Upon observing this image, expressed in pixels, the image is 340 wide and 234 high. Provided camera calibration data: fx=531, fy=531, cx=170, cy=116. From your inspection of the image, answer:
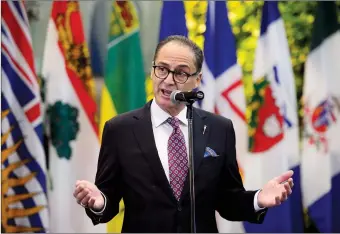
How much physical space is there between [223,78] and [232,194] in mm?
1856

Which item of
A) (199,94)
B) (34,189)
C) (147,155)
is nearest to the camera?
(199,94)

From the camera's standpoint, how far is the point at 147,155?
1.81 meters

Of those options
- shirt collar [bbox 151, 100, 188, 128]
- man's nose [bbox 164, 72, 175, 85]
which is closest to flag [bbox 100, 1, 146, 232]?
shirt collar [bbox 151, 100, 188, 128]

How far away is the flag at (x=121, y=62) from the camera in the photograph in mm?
3656

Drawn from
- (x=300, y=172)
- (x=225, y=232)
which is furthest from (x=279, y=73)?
(x=225, y=232)

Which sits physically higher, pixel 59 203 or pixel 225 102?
pixel 225 102

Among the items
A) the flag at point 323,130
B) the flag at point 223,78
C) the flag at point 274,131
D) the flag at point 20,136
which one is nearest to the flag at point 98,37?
the flag at point 20,136

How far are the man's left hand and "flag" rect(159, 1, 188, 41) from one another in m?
2.05

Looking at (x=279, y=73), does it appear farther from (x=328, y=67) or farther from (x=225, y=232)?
(x=225, y=232)

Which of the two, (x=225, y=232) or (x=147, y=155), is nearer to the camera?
(x=147, y=155)

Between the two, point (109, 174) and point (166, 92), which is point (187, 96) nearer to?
point (166, 92)

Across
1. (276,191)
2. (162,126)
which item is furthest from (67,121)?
(276,191)

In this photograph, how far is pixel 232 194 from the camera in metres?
1.90

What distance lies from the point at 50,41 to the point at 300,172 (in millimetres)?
1943
